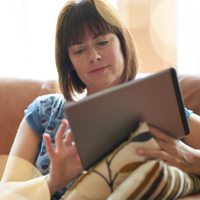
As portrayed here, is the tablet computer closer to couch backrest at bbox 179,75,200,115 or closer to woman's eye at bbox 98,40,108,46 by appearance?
woman's eye at bbox 98,40,108,46

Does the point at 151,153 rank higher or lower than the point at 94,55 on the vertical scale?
lower

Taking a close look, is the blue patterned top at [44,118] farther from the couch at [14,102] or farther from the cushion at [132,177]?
the cushion at [132,177]

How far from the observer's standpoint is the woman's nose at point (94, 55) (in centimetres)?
116

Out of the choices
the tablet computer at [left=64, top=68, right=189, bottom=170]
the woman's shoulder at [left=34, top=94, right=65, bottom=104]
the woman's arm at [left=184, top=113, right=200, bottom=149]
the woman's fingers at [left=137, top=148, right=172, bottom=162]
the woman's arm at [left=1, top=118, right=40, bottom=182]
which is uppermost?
the tablet computer at [left=64, top=68, right=189, bottom=170]

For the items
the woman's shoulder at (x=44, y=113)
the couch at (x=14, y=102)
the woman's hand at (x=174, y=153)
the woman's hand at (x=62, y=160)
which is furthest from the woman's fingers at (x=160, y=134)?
the couch at (x=14, y=102)

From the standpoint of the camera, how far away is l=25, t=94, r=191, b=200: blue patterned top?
1.23m

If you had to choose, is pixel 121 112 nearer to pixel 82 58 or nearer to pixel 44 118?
pixel 82 58

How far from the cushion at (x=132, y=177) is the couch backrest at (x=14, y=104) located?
71 cm

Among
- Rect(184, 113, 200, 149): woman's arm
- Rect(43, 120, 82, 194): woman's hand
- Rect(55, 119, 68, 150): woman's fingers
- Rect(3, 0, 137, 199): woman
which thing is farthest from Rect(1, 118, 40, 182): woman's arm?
Rect(184, 113, 200, 149): woman's arm

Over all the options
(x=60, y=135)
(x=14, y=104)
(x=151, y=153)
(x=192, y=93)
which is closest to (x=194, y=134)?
(x=192, y=93)

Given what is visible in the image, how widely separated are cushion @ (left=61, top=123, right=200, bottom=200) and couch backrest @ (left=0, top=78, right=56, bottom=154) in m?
0.71

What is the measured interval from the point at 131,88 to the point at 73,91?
57 cm

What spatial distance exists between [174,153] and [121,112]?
0.19m

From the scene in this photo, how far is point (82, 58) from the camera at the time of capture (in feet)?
3.91
